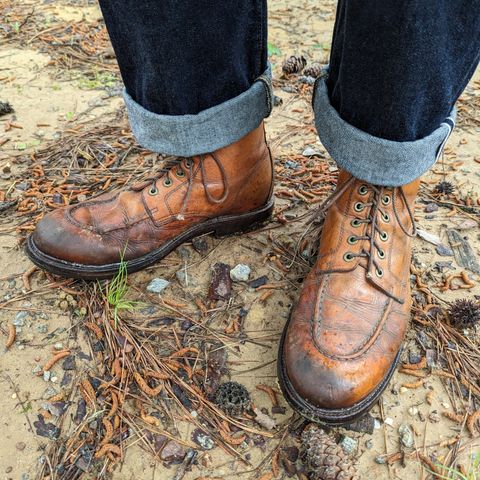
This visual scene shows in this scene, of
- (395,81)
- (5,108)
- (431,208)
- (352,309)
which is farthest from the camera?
(5,108)

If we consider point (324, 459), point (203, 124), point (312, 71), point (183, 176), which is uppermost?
point (203, 124)

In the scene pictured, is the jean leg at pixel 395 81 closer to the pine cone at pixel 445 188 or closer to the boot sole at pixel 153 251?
the boot sole at pixel 153 251

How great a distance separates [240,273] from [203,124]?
21.0 inches

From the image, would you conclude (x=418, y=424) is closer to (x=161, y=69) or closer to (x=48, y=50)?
(x=161, y=69)

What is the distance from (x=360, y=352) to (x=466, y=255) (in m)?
0.76

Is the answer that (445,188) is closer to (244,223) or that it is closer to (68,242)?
(244,223)

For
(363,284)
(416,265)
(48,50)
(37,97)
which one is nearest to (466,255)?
(416,265)

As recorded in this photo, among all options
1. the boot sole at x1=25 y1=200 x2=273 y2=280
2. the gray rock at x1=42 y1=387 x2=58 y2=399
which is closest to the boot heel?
the boot sole at x1=25 y1=200 x2=273 y2=280

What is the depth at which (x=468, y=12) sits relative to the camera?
38.0 inches

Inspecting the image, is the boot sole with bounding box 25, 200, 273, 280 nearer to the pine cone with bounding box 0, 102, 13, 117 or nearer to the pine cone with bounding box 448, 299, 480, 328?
the pine cone with bounding box 448, 299, 480, 328

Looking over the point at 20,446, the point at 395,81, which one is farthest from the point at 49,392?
the point at 395,81

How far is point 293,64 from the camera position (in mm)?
2965

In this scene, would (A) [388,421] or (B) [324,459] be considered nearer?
(B) [324,459]

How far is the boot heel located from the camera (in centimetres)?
170
